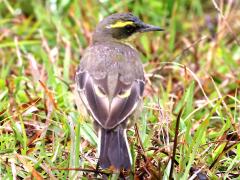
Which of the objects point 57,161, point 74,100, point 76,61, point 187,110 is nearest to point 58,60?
point 76,61

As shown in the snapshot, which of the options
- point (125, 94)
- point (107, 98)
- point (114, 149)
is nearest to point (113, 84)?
point (125, 94)

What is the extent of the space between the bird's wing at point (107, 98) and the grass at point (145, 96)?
0.22 metres

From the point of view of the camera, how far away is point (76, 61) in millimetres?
8656

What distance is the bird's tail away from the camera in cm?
517

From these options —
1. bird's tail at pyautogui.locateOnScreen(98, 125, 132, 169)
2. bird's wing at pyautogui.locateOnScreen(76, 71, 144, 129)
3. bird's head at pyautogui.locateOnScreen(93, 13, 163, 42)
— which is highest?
bird's head at pyautogui.locateOnScreen(93, 13, 163, 42)

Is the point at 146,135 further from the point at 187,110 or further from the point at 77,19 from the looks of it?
the point at 77,19

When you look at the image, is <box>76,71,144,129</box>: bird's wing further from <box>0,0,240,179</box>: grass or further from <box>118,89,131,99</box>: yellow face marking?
<box>0,0,240,179</box>: grass

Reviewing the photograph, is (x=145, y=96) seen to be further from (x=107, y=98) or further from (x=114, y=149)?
(x=114, y=149)

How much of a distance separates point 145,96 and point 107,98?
5.15 ft

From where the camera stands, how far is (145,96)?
24.3ft

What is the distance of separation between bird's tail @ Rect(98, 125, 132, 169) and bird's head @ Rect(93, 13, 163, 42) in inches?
77.4

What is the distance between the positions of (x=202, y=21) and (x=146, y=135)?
15.2 ft

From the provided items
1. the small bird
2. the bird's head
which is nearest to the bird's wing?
the small bird

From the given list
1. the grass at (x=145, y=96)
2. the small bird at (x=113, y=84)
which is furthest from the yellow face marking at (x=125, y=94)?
the grass at (x=145, y=96)
